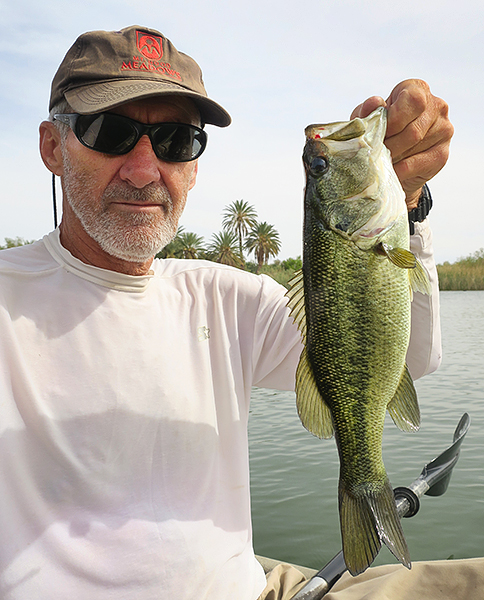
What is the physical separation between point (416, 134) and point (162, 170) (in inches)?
47.3

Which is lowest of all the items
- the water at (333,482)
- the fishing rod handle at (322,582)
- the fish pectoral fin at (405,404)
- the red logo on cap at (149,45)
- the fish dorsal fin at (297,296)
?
the water at (333,482)

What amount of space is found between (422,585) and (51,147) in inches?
112

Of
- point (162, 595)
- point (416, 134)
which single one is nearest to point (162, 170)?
point (416, 134)

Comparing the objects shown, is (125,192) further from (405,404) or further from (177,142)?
(405,404)

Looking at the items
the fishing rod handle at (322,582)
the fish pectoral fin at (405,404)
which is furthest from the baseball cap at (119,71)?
the fishing rod handle at (322,582)

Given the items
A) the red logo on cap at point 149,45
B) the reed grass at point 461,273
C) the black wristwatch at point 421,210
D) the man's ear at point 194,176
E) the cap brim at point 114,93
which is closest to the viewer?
the black wristwatch at point 421,210

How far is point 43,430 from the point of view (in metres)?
2.05

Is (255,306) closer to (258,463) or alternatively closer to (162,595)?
(162,595)

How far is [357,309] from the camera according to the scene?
5.98 feet

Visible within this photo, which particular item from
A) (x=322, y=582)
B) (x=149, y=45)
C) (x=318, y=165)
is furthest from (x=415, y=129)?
(x=322, y=582)

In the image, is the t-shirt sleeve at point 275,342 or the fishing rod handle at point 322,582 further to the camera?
the t-shirt sleeve at point 275,342

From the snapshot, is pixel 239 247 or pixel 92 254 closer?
pixel 92 254

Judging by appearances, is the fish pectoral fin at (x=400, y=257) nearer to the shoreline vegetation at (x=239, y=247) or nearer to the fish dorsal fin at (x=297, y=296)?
the fish dorsal fin at (x=297, y=296)

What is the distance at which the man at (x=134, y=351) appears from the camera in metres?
1.98
